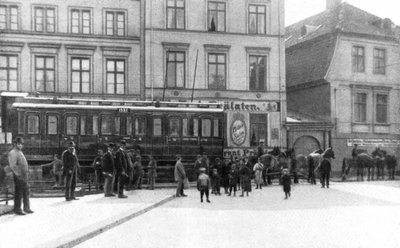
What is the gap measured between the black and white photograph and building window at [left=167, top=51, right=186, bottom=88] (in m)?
0.09

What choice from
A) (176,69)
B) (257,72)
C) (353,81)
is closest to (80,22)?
(176,69)

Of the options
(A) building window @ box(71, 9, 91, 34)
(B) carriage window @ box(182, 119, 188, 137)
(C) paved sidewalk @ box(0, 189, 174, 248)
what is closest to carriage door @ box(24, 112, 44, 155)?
(B) carriage window @ box(182, 119, 188, 137)

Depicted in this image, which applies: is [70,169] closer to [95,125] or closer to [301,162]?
[95,125]

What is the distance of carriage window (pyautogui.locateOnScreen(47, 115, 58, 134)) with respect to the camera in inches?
1008

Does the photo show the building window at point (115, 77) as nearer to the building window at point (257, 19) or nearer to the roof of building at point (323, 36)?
the building window at point (257, 19)

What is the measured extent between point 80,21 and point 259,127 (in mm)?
12512

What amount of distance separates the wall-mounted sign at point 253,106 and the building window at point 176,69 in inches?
124

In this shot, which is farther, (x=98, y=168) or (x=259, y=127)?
(x=259, y=127)

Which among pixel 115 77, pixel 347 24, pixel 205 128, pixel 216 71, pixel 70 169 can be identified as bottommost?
pixel 70 169

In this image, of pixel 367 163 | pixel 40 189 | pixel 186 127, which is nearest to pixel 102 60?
pixel 186 127

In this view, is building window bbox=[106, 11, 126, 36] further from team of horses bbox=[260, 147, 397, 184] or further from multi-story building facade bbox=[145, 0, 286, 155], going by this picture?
team of horses bbox=[260, 147, 397, 184]

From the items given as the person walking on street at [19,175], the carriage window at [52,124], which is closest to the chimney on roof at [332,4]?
the carriage window at [52,124]

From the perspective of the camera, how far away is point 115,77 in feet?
110

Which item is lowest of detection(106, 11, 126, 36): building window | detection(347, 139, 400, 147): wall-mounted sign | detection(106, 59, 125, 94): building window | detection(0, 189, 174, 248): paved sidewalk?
detection(0, 189, 174, 248): paved sidewalk
